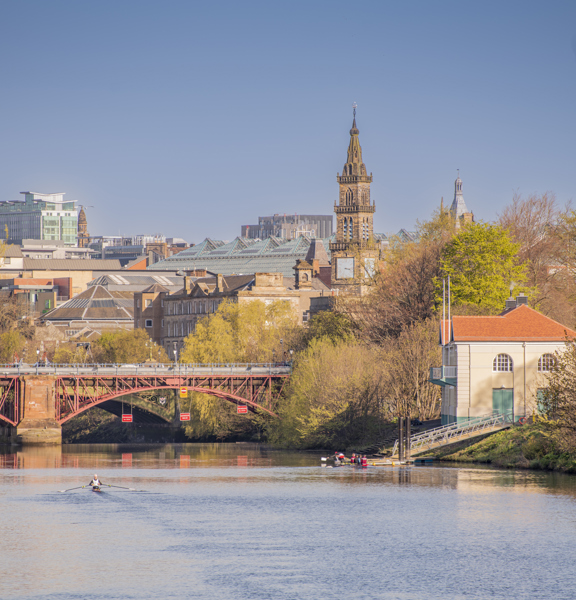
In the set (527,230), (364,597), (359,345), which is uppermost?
(527,230)

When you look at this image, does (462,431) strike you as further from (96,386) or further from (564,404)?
(96,386)

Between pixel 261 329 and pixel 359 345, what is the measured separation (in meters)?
31.2

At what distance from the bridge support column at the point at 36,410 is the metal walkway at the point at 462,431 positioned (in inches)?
1603

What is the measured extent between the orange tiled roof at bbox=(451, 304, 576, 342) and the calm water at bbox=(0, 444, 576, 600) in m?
9.78

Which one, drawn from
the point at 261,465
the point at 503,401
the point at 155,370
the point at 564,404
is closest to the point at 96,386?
the point at 155,370

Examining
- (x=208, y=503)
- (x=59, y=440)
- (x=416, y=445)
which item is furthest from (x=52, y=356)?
(x=208, y=503)

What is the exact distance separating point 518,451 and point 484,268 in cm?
2405

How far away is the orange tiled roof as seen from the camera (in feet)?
236

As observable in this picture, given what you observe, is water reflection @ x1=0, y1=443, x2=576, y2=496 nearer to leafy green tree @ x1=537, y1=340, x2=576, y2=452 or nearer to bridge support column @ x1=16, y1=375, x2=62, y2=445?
bridge support column @ x1=16, y1=375, x2=62, y2=445

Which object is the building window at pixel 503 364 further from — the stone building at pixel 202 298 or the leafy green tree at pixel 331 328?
the stone building at pixel 202 298

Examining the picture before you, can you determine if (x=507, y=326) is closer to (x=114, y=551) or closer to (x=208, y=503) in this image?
(x=208, y=503)

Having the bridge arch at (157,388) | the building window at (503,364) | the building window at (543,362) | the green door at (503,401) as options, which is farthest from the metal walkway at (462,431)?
the bridge arch at (157,388)

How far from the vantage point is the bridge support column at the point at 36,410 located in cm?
10300

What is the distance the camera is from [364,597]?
3534 centimetres
